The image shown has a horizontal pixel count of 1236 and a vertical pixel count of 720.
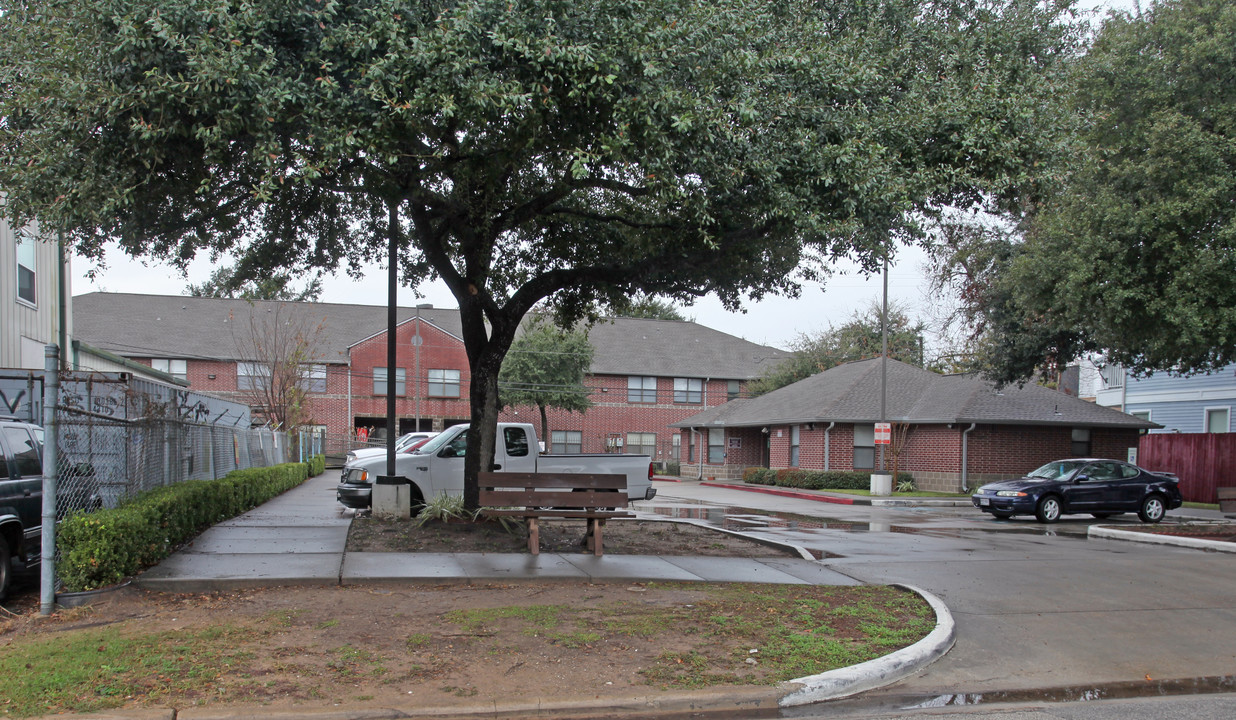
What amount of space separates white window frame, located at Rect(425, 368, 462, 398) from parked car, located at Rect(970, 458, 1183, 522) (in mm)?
37951

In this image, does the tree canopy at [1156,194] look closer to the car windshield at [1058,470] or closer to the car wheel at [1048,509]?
the car windshield at [1058,470]

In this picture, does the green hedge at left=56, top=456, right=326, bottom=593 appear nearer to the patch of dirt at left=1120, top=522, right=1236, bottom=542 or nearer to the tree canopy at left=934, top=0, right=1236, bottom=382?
the tree canopy at left=934, top=0, right=1236, bottom=382

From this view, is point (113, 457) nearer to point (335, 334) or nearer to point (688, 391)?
point (335, 334)

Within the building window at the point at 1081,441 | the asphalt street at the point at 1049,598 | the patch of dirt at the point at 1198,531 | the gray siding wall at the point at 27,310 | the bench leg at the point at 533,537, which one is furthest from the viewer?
the building window at the point at 1081,441

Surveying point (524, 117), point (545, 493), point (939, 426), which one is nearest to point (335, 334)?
point (939, 426)

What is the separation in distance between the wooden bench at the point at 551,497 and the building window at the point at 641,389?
148 ft

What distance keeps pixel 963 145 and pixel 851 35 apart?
1949 mm

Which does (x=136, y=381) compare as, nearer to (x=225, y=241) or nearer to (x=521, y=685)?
(x=225, y=241)

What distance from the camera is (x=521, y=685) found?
615 cm

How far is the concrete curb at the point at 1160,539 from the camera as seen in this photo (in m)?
14.9

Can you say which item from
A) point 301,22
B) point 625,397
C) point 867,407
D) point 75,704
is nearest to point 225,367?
point 625,397

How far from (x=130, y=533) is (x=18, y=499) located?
1.32 m

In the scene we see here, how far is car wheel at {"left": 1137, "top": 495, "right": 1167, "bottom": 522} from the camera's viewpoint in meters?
21.3

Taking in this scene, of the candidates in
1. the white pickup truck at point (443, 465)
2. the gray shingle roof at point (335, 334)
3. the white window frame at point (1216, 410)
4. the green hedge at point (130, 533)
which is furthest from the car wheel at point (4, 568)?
the gray shingle roof at point (335, 334)
